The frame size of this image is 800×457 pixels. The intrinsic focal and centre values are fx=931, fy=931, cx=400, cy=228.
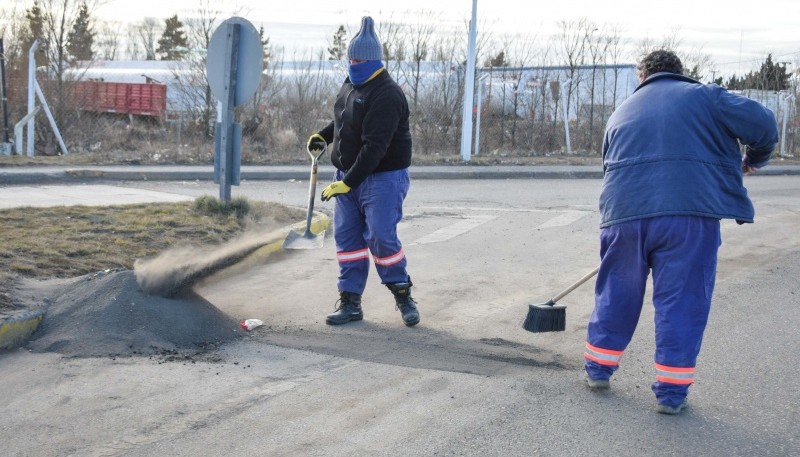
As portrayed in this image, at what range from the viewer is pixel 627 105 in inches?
189

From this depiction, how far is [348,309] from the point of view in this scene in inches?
250

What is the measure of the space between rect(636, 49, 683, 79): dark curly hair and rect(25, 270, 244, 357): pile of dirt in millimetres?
2942

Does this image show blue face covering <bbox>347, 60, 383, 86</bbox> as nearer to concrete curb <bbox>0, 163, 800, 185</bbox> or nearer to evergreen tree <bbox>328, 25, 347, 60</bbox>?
concrete curb <bbox>0, 163, 800, 185</bbox>

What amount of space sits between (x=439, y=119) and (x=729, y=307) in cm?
1710

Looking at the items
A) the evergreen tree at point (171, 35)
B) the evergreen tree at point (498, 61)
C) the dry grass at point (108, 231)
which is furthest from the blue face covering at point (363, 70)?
the evergreen tree at point (171, 35)

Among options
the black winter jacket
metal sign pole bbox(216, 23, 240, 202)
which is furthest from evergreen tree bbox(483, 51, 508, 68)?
the black winter jacket

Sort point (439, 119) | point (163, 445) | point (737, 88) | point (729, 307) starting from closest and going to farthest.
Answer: point (163, 445) < point (729, 307) < point (439, 119) < point (737, 88)

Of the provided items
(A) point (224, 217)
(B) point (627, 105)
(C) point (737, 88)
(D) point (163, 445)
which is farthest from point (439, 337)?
(C) point (737, 88)

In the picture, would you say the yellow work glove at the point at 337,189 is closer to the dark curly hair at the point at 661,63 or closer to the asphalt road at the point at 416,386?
the asphalt road at the point at 416,386

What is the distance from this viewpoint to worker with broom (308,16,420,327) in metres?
6.12

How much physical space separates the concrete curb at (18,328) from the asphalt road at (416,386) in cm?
21

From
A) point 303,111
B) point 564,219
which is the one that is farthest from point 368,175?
point 303,111

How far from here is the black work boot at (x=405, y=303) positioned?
6.25 meters

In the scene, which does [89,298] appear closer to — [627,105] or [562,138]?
A: [627,105]
